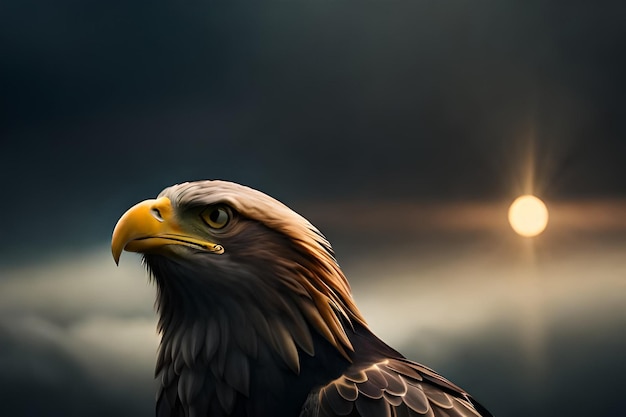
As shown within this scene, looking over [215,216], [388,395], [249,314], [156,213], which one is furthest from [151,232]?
[388,395]

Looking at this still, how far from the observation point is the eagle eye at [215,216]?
254cm

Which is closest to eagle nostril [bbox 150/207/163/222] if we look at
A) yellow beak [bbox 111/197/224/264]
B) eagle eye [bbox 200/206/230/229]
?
yellow beak [bbox 111/197/224/264]

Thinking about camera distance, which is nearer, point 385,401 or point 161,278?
point 385,401

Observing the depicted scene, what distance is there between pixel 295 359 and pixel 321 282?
0.31 meters

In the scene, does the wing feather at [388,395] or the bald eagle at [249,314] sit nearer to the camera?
the wing feather at [388,395]

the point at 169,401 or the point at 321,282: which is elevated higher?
the point at 321,282

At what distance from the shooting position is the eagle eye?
2.54m

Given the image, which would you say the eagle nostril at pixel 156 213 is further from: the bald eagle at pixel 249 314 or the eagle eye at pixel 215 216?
the eagle eye at pixel 215 216

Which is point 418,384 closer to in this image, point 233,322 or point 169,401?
point 233,322

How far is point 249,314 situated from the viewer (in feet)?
8.34

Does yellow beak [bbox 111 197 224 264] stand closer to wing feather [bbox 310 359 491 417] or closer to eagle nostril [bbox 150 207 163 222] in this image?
eagle nostril [bbox 150 207 163 222]

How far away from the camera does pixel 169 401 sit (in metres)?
2.65

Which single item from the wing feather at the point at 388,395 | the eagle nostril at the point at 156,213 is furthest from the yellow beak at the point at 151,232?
the wing feather at the point at 388,395

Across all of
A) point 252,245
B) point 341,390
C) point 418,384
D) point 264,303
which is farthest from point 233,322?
point 418,384
